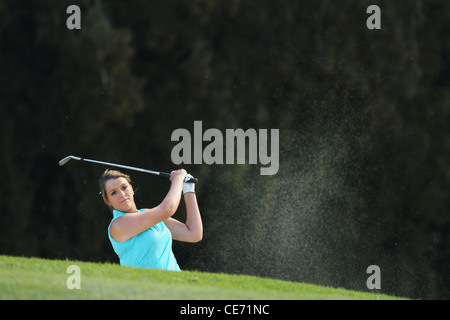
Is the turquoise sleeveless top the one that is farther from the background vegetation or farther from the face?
the background vegetation

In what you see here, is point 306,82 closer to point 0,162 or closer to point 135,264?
point 0,162

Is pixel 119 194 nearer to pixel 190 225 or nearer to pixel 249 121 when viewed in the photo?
pixel 190 225

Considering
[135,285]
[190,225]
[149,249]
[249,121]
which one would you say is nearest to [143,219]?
[149,249]

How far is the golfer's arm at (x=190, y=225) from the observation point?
18.3 feet

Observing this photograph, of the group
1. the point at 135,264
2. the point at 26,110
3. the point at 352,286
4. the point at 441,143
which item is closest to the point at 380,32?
the point at 441,143

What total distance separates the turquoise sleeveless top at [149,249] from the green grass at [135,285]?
0.14 meters

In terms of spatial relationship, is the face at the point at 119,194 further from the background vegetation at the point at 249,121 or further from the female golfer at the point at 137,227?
the background vegetation at the point at 249,121

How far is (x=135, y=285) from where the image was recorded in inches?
172

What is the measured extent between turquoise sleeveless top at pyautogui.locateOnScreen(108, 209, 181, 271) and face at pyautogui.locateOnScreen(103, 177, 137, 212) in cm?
5

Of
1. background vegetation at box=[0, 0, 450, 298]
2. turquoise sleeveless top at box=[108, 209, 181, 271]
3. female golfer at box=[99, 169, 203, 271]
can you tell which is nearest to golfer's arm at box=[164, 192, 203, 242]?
female golfer at box=[99, 169, 203, 271]

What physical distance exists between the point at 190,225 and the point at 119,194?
2.00 feet

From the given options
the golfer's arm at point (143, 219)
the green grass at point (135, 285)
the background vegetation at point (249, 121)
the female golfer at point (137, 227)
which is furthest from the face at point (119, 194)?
the background vegetation at point (249, 121)

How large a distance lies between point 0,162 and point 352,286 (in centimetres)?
515

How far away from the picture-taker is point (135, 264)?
5.22m
